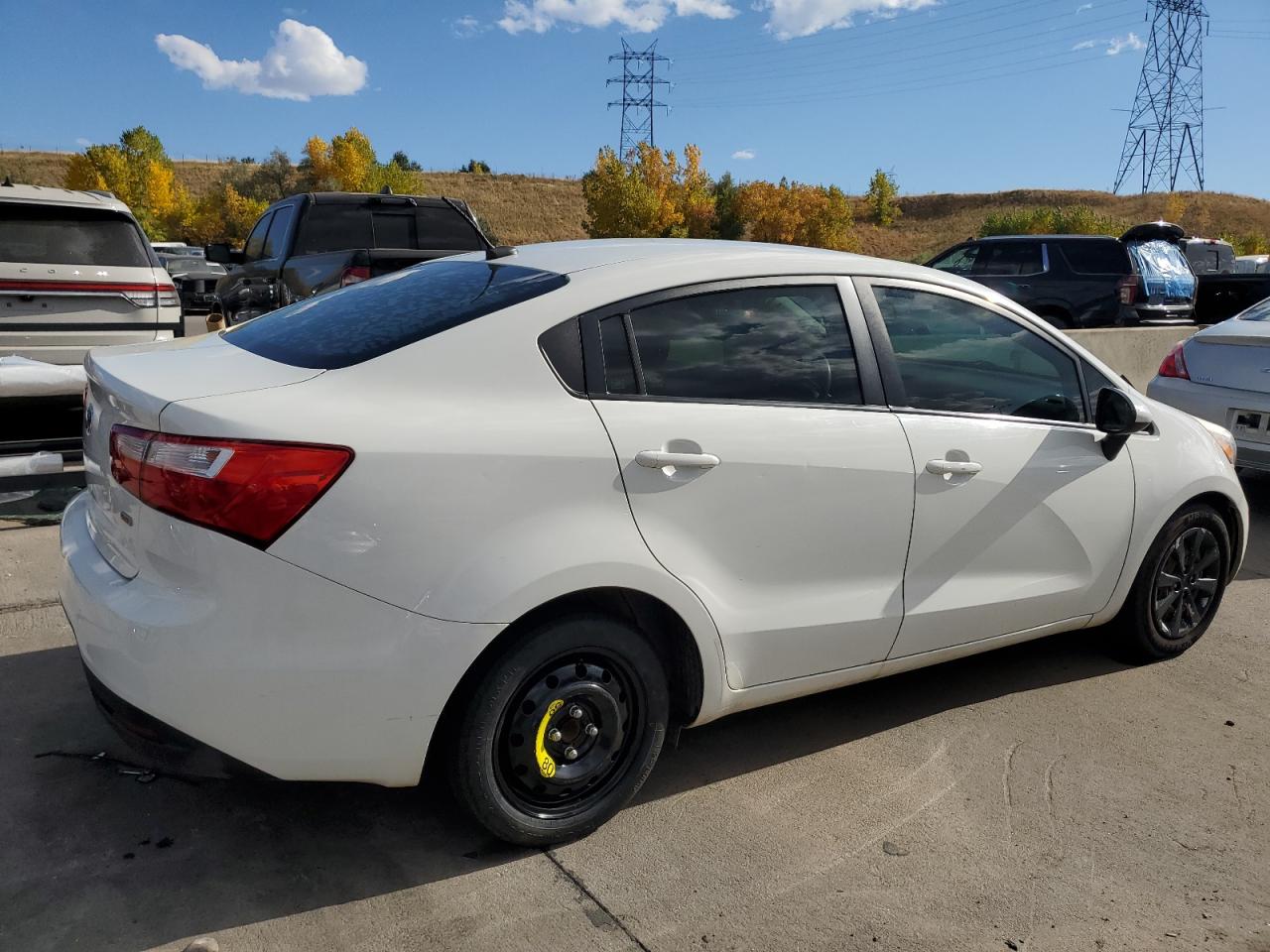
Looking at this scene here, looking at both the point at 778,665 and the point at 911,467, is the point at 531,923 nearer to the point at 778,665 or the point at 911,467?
the point at 778,665

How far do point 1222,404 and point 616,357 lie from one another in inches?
216

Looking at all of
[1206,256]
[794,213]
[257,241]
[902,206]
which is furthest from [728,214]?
[257,241]

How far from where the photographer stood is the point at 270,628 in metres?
2.33

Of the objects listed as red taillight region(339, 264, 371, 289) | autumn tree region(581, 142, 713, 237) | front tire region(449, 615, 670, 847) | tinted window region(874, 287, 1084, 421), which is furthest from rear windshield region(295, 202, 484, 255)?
autumn tree region(581, 142, 713, 237)

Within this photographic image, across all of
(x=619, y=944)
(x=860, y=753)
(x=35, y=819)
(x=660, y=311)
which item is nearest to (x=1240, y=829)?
(x=860, y=753)

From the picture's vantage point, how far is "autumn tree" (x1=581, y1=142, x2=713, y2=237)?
6569cm

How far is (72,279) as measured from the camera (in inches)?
283

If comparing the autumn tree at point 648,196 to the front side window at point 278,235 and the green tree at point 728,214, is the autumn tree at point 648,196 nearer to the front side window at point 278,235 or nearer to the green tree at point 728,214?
the green tree at point 728,214

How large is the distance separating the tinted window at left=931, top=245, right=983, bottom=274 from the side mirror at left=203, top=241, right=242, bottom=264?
333 inches

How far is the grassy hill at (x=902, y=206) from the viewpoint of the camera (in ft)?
266

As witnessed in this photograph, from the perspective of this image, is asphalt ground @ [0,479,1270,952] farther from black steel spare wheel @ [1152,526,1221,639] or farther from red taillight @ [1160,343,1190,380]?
red taillight @ [1160,343,1190,380]

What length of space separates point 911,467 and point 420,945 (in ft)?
6.40

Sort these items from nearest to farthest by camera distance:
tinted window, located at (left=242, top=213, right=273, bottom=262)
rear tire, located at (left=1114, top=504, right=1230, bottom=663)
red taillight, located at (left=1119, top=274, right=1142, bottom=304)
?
rear tire, located at (left=1114, top=504, right=1230, bottom=663) < tinted window, located at (left=242, top=213, right=273, bottom=262) < red taillight, located at (left=1119, top=274, right=1142, bottom=304)

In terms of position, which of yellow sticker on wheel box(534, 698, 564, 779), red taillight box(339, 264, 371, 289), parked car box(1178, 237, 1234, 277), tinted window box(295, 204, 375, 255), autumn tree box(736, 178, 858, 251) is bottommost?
yellow sticker on wheel box(534, 698, 564, 779)
